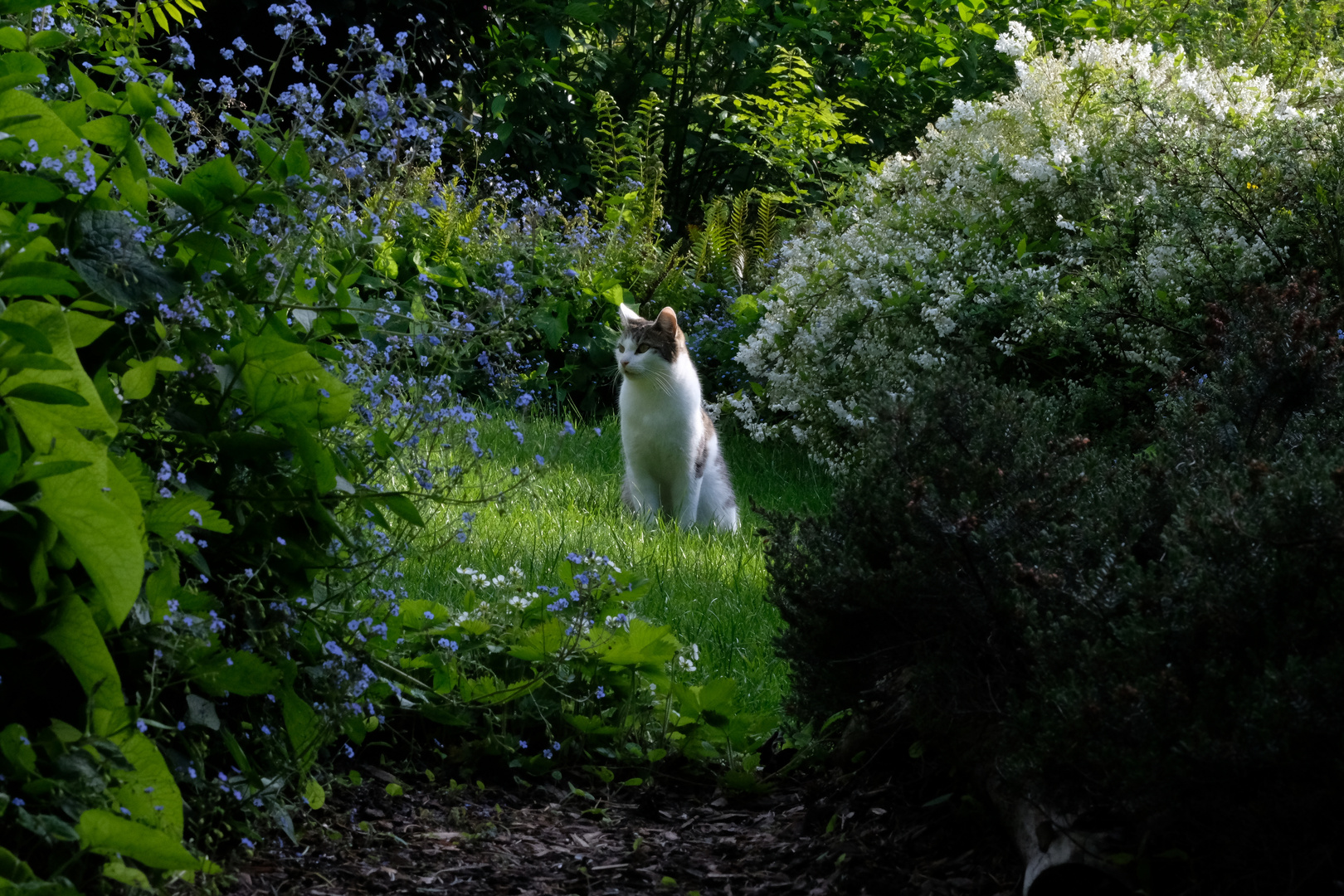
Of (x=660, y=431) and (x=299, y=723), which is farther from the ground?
(x=660, y=431)

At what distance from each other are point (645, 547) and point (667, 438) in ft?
3.37

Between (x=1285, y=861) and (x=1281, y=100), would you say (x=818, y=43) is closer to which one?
(x=1281, y=100)

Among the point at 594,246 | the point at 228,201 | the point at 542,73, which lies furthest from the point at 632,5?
the point at 228,201

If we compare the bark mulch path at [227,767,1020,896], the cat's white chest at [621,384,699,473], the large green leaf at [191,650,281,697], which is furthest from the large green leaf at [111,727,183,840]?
the cat's white chest at [621,384,699,473]

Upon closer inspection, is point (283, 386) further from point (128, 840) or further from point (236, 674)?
point (128, 840)

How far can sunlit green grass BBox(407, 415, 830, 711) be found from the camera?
3574mm

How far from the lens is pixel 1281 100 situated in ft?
18.8

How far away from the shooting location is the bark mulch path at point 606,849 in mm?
2193

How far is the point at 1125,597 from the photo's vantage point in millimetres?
1854

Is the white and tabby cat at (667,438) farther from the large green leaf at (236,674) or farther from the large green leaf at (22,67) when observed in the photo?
the large green leaf at (22,67)

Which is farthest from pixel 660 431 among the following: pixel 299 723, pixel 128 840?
pixel 128 840

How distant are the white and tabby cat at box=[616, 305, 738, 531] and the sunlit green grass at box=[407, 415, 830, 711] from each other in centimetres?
16

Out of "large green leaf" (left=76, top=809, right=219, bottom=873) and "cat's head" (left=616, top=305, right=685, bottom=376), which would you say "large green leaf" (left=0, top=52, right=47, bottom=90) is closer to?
"large green leaf" (left=76, top=809, right=219, bottom=873)

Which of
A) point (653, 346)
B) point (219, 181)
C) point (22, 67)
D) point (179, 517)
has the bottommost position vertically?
point (179, 517)
